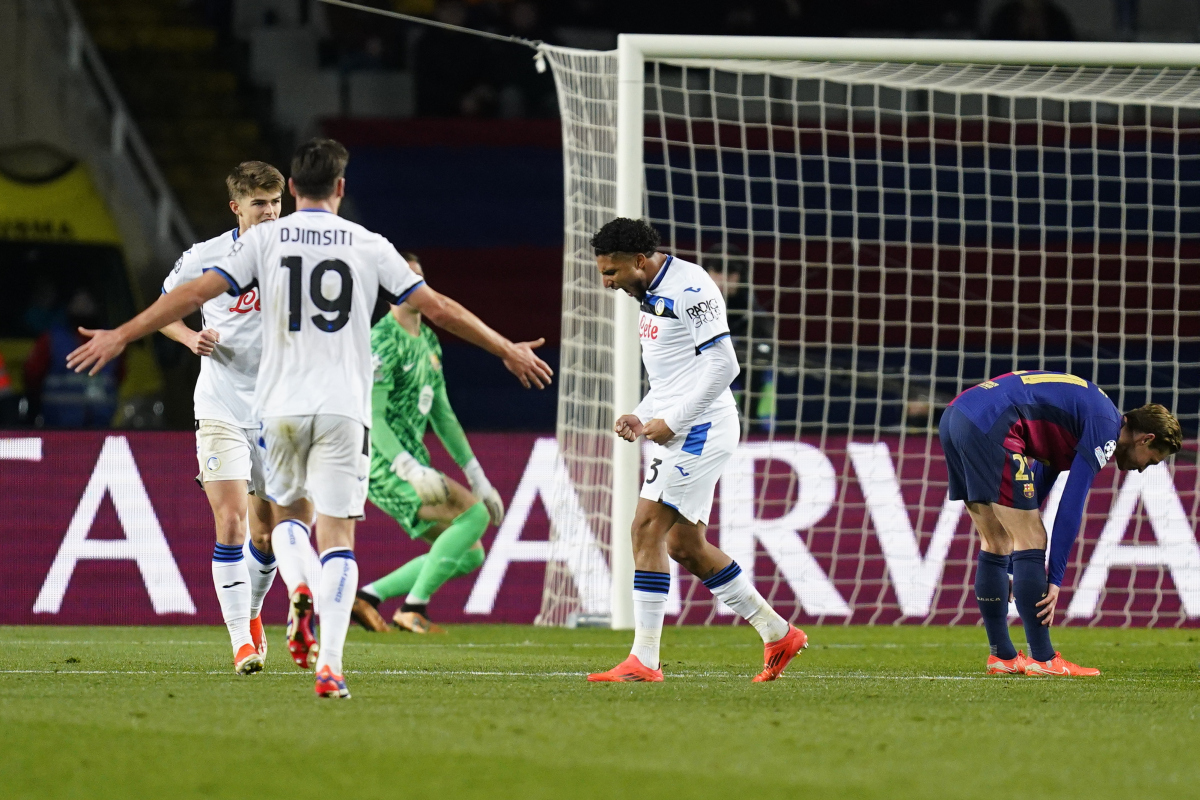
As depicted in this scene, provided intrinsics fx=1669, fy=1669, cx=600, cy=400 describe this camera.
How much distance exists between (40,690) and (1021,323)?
11.4 m

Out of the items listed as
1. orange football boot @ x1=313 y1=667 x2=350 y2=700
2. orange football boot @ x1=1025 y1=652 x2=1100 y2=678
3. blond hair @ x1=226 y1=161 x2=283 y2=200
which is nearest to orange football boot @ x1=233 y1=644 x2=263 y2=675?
orange football boot @ x1=313 y1=667 x2=350 y2=700

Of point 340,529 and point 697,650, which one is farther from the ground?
point 340,529

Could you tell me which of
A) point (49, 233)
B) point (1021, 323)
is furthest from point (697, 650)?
point (49, 233)

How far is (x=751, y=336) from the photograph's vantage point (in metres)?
12.1

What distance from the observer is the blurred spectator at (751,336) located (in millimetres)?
11500

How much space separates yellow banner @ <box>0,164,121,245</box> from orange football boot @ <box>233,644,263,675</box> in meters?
11.1

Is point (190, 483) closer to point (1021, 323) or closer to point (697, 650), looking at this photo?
point (697, 650)

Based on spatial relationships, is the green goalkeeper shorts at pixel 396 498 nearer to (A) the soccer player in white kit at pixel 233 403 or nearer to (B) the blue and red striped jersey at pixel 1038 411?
(A) the soccer player in white kit at pixel 233 403

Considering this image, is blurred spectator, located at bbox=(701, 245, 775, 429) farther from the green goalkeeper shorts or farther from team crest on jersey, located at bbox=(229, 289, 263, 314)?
team crest on jersey, located at bbox=(229, 289, 263, 314)

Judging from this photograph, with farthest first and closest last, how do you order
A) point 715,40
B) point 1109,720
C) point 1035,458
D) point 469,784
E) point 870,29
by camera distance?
1. point 870,29
2. point 715,40
3. point 1035,458
4. point 1109,720
5. point 469,784

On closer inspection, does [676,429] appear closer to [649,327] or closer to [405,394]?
[649,327]

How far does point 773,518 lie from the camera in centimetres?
1104

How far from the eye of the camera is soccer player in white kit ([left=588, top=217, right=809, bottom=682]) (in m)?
6.82

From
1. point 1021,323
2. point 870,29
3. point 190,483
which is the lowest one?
point 190,483
